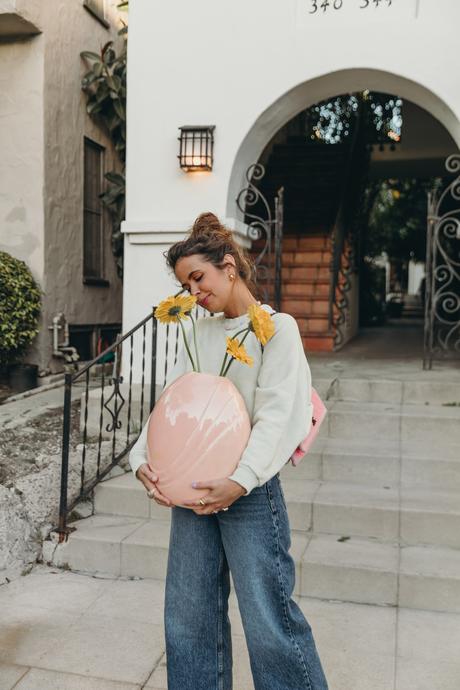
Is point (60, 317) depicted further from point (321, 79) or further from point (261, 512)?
point (261, 512)

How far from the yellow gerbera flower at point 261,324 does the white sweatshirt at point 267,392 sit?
0.08 meters

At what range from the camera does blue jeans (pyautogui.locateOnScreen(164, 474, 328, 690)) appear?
6.07ft

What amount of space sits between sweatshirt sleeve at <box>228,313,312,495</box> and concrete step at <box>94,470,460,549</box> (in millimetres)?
2006

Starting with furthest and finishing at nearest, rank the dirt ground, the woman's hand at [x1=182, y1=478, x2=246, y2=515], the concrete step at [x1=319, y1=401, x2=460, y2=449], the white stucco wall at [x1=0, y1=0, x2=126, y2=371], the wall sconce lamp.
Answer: the white stucco wall at [x1=0, y1=0, x2=126, y2=371]
the wall sconce lamp
the concrete step at [x1=319, y1=401, x2=460, y2=449]
the dirt ground
the woman's hand at [x1=182, y1=478, x2=246, y2=515]

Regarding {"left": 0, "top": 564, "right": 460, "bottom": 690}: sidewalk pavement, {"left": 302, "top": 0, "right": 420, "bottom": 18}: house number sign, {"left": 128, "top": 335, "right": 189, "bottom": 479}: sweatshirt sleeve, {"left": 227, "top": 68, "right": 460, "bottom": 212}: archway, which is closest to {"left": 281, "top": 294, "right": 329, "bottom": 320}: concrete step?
{"left": 227, "top": 68, "right": 460, "bottom": 212}: archway

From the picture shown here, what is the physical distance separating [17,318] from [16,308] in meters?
0.10

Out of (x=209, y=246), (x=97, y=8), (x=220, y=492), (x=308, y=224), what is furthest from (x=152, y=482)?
(x=97, y=8)

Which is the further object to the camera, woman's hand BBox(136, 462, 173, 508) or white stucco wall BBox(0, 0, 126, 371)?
white stucco wall BBox(0, 0, 126, 371)

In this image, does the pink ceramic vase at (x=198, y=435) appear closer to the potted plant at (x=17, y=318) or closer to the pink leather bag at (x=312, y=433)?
the pink leather bag at (x=312, y=433)

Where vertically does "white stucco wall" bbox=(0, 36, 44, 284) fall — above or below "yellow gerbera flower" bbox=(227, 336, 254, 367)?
above

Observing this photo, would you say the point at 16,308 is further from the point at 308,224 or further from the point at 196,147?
the point at 308,224

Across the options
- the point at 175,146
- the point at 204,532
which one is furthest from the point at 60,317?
the point at 204,532

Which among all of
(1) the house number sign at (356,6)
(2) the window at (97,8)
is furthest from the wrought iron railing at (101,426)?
(2) the window at (97,8)

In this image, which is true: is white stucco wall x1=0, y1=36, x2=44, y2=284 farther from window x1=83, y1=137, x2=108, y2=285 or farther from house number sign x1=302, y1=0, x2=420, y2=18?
house number sign x1=302, y1=0, x2=420, y2=18
